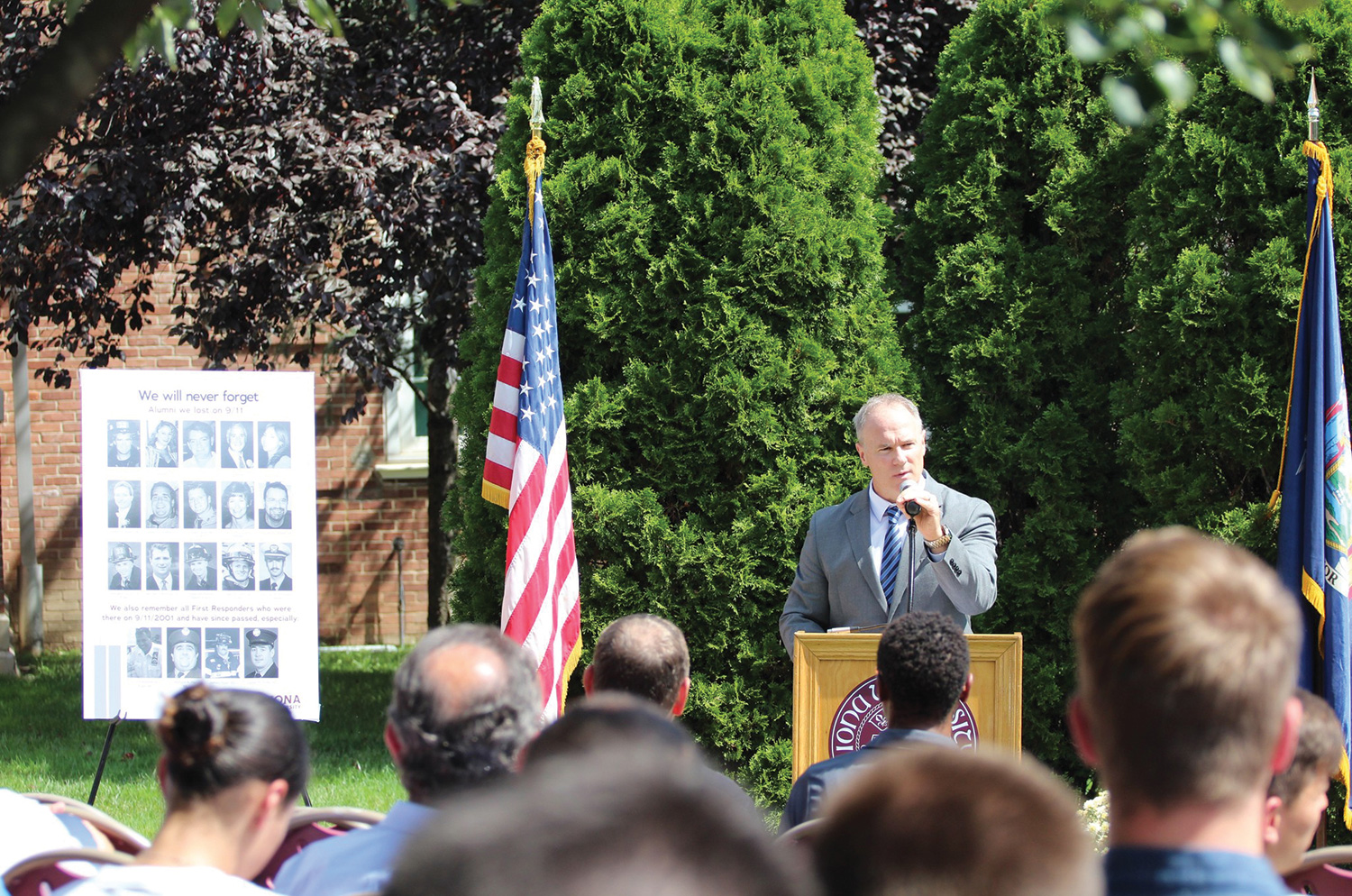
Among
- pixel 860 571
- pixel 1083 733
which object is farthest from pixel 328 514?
pixel 1083 733

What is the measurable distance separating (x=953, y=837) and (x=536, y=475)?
454 cm

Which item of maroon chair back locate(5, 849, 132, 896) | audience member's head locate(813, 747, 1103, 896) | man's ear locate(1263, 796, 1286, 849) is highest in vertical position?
audience member's head locate(813, 747, 1103, 896)

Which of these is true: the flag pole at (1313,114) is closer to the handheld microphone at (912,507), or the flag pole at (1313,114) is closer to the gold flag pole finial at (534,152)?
the handheld microphone at (912,507)

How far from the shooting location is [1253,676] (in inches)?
57.0

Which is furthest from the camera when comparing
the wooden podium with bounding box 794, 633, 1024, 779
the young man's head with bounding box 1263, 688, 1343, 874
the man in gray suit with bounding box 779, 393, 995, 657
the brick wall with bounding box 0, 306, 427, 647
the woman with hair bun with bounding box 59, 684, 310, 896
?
the brick wall with bounding box 0, 306, 427, 647

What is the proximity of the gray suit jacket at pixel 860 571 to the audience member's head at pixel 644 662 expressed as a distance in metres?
1.66

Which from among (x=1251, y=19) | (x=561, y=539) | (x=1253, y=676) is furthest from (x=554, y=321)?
(x=1253, y=676)

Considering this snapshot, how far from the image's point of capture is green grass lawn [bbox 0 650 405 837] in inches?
269

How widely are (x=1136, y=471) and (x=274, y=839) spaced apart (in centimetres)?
455

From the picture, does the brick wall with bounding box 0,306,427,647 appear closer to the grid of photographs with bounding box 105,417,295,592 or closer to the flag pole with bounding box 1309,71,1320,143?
the grid of photographs with bounding box 105,417,295,592

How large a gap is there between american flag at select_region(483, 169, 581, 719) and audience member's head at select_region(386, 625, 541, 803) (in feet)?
9.67

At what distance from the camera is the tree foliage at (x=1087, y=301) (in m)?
5.53

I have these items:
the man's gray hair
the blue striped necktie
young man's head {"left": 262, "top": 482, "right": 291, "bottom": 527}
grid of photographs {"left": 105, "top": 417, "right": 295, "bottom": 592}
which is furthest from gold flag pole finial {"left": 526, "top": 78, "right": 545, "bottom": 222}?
the blue striped necktie

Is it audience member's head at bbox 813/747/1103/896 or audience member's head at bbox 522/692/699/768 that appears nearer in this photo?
audience member's head at bbox 813/747/1103/896
